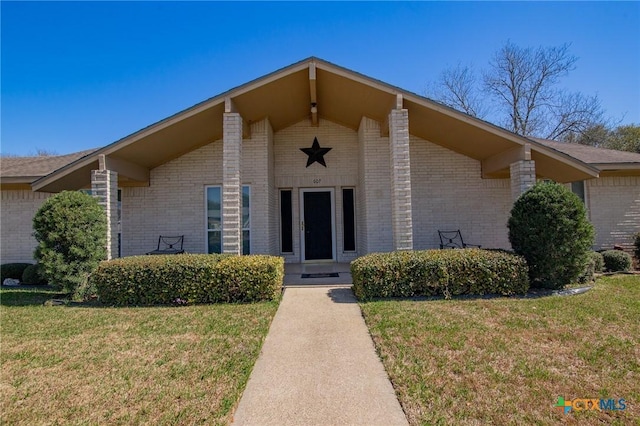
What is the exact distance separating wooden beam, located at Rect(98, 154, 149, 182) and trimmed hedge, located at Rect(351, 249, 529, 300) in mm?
6412

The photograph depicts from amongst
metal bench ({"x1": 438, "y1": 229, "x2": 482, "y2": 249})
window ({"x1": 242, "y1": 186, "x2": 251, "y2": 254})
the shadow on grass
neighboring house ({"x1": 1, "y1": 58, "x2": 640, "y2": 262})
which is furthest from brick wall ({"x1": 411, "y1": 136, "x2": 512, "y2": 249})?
the shadow on grass

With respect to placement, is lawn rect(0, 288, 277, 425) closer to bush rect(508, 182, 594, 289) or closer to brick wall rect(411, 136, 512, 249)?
bush rect(508, 182, 594, 289)

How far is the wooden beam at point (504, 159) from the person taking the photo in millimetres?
8078

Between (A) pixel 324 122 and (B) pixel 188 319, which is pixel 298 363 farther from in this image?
(A) pixel 324 122

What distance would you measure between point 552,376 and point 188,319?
485 centimetres

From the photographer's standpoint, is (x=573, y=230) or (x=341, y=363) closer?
(x=341, y=363)

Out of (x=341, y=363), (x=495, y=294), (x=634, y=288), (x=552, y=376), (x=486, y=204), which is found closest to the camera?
(x=552, y=376)

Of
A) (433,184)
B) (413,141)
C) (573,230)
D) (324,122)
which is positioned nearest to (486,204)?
(433,184)

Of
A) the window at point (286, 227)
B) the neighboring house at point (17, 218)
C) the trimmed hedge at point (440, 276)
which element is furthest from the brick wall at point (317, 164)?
the neighboring house at point (17, 218)

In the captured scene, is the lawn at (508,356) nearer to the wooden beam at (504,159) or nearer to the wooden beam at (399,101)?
the wooden beam at (504,159)

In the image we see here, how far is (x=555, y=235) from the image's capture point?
6625 millimetres

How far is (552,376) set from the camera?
11.6ft

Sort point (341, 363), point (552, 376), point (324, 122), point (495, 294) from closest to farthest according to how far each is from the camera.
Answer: point (552, 376)
point (341, 363)
point (495, 294)
point (324, 122)

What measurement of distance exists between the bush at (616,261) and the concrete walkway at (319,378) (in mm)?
8391
